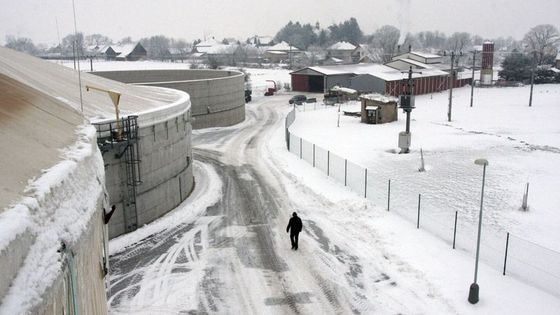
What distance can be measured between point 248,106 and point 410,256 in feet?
154

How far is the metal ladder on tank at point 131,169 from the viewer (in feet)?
60.1

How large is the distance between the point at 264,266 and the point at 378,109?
30658 mm

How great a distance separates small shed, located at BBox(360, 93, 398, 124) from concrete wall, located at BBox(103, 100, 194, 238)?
23776mm

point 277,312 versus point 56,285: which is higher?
point 56,285

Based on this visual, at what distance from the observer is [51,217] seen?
4.99m

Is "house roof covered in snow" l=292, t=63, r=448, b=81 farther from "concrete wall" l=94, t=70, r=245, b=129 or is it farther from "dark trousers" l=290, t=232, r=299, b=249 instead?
"dark trousers" l=290, t=232, r=299, b=249

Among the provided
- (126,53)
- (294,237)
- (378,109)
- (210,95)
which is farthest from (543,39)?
(294,237)

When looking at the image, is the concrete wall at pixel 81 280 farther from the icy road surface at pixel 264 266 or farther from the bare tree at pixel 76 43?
the icy road surface at pixel 264 266

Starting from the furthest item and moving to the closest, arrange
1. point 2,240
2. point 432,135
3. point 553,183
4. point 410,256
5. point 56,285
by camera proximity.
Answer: point 432,135 < point 553,183 < point 410,256 < point 56,285 < point 2,240

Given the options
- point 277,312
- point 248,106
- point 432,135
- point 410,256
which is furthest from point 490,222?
point 248,106

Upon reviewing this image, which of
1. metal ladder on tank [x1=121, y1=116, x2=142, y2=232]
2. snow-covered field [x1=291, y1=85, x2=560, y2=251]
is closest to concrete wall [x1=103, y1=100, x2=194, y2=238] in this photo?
metal ladder on tank [x1=121, y1=116, x2=142, y2=232]

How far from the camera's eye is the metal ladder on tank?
18328 millimetres

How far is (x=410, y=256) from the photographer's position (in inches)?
645

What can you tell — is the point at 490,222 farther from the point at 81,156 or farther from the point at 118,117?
the point at 81,156
